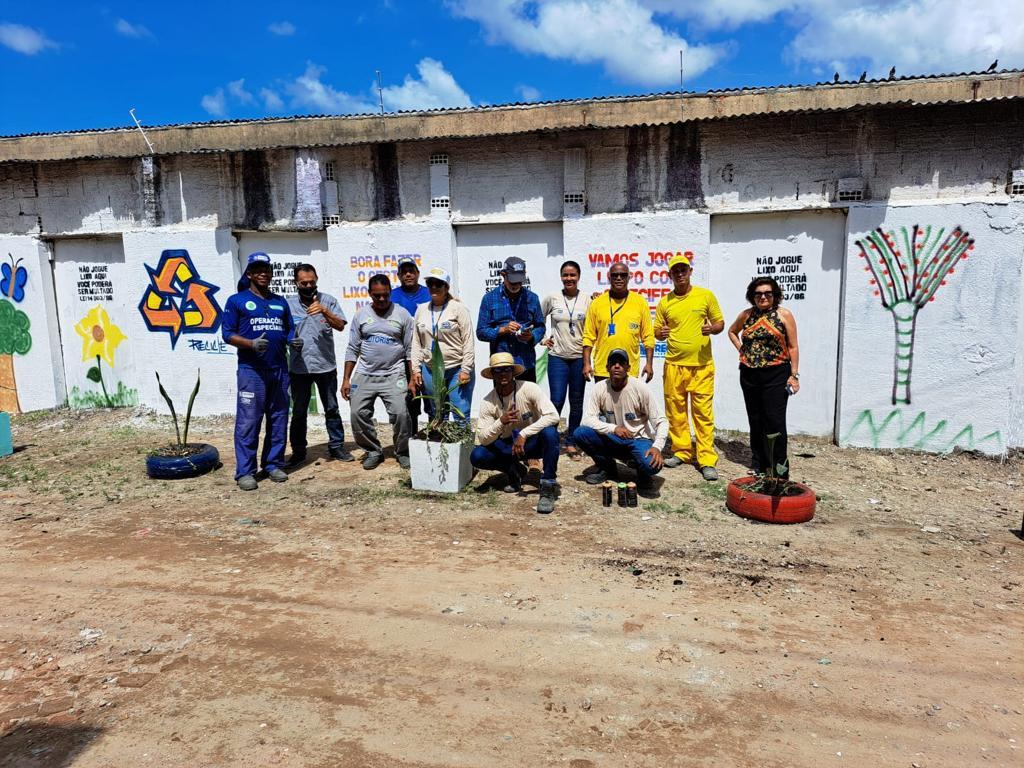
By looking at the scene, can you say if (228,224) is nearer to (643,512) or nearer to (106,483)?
(106,483)

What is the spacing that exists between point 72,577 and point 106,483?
7.74 feet

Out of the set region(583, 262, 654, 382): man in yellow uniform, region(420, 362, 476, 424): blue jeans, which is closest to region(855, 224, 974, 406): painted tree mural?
region(583, 262, 654, 382): man in yellow uniform

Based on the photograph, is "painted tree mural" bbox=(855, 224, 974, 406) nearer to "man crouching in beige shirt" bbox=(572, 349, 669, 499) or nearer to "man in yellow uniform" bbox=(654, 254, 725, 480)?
"man in yellow uniform" bbox=(654, 254, 725, 480)

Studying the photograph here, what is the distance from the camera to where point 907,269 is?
6.66 metres

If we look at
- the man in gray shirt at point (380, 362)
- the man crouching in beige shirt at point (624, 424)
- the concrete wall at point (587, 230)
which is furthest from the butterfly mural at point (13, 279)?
the man crouching in beige shirt at point (624, 424)

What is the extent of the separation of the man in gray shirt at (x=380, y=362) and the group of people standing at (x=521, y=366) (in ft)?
0.04

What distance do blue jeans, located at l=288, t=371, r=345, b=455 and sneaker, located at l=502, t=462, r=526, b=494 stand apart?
2097 millimetres

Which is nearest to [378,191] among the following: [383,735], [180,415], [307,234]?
[307,234]

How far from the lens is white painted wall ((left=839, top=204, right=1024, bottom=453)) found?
6418 mm

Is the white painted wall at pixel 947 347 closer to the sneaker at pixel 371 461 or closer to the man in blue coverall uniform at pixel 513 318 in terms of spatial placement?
the man in blue coverall uniform at pixel 513 318

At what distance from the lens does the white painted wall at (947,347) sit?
642cm

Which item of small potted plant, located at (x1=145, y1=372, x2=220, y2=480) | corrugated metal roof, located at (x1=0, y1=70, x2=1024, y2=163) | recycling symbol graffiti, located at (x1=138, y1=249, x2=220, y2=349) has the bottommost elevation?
small potted plant, located at (x1=145, y1=372, x2=220, y2=480)

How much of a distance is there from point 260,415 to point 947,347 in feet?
22.0

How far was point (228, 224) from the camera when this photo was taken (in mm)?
8523
